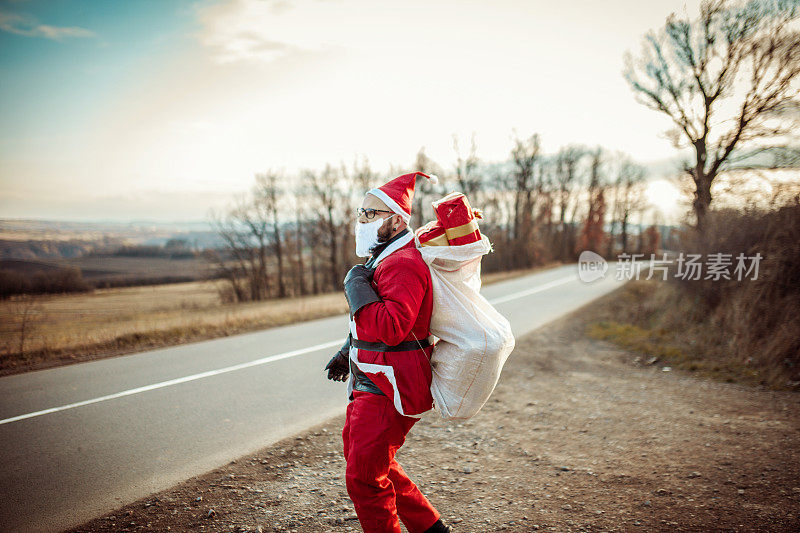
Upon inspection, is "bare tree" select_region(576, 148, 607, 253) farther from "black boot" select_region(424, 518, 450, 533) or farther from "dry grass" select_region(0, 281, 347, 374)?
"black boot" select_region(424, 518, 450, 533)

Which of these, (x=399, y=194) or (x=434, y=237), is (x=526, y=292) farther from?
(x=434, y=237)

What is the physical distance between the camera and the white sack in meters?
2.43

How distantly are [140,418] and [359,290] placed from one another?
4.61 m

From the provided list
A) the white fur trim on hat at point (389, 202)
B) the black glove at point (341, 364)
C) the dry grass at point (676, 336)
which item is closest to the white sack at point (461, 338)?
the white fur trim on hat at point (389, 202)

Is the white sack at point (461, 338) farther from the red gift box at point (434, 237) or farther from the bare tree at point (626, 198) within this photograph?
the bare tree at point (626, 198)

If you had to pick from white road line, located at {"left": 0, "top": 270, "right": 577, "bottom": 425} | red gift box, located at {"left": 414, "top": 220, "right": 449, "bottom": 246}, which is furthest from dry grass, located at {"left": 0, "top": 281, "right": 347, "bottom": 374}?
red gift box, located at {"left": 414, "top": 220, "right": 449, "bottom": 246}

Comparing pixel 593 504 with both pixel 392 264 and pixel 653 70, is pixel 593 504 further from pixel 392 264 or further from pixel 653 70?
pixel 653 70

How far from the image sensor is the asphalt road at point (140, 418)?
12.4ft

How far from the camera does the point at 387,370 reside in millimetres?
2432

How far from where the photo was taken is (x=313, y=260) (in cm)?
4656

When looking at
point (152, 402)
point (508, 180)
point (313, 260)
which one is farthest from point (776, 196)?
point (313, 260)

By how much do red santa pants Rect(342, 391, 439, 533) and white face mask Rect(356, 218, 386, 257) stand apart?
0.89m

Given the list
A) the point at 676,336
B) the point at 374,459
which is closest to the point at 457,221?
the point at 374,459

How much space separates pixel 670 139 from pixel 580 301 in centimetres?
795
